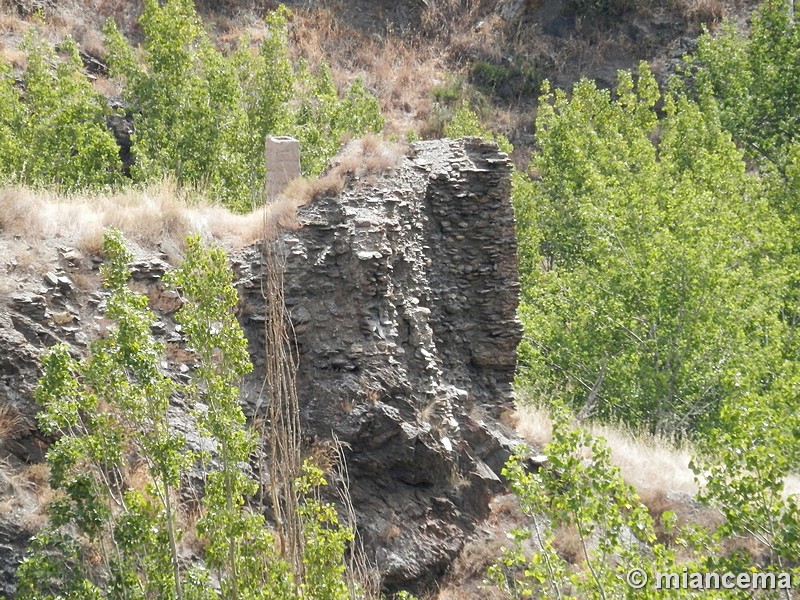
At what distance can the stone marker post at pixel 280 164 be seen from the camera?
1441 cm

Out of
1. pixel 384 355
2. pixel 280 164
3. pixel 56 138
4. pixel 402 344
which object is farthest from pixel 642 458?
pixel 56 138

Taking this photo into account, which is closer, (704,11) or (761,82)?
(761,82)

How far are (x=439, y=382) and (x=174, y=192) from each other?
4.22 metres

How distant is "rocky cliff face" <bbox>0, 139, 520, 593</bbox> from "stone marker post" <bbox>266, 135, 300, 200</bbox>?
1.55m

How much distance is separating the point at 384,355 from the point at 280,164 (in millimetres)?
3532

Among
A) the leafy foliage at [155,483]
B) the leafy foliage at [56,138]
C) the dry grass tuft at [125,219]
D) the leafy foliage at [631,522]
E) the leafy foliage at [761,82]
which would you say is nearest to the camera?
the leafy foliage at [155,483]

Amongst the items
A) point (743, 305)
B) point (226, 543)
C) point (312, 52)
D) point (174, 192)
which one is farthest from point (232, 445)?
point (312, 52)

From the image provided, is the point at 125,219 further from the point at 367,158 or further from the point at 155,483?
the point at 155,483

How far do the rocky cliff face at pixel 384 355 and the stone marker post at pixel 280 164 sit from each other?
1.55 meters

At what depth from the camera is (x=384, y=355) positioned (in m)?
12.3

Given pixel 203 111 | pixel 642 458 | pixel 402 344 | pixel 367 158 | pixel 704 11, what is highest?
pixel 704 11

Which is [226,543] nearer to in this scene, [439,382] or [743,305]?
[439,382]

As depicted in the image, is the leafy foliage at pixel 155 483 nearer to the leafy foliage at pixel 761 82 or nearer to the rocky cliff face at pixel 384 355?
the rocky cliff face at pixel 384 355

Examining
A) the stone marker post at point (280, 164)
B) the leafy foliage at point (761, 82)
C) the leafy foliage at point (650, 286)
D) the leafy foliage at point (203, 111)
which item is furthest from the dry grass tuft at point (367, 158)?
the leafy foliage at point (761, 82)
